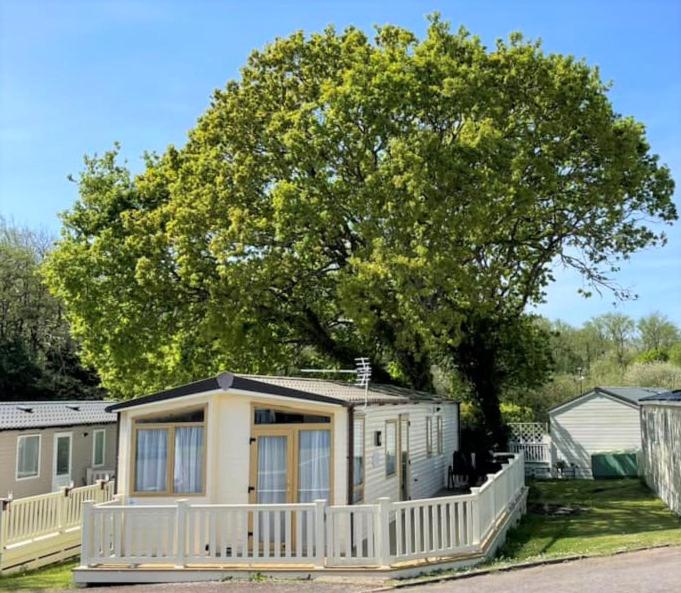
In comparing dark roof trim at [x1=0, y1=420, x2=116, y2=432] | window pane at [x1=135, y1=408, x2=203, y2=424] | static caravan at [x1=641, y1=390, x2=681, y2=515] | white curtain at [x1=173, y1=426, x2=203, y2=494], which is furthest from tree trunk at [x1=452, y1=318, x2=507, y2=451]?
white curtain at [x1=173, y1=426, x2=203, y2=494]

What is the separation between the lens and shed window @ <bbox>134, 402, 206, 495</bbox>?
12.3 m

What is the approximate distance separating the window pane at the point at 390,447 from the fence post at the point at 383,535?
14.3 ft

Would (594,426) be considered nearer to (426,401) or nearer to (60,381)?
(426,401)

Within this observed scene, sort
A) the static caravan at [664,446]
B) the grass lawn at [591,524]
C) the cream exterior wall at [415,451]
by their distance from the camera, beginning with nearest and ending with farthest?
the grass lawn at [591,524]
the cream exterior wall at [415,451]
the static caravan at [664,446]

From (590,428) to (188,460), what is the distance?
2230cm

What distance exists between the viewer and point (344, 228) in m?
22.3

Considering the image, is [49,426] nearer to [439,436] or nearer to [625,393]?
[439,436]

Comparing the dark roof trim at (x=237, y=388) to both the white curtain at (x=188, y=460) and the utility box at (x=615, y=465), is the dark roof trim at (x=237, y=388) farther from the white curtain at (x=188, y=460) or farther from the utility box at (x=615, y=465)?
the utility box at (x=615, y=465)

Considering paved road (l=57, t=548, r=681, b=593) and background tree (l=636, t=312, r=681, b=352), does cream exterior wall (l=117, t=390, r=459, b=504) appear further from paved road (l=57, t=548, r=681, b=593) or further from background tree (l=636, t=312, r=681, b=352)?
background tree (l=636, t=312, r=681, b=352)

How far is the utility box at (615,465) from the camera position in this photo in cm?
2808

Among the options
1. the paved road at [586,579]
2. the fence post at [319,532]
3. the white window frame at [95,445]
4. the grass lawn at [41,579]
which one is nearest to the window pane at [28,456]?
the white window frame at [95,445]

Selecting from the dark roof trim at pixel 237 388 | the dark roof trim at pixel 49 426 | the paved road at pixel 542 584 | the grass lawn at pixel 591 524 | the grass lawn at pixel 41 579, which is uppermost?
the dark roof trim at pixel 237 388

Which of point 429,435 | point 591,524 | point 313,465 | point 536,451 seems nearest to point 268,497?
point 313,465

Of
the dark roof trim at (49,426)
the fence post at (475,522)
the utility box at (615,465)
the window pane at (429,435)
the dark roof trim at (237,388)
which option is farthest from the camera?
the utility box at (615,465)
